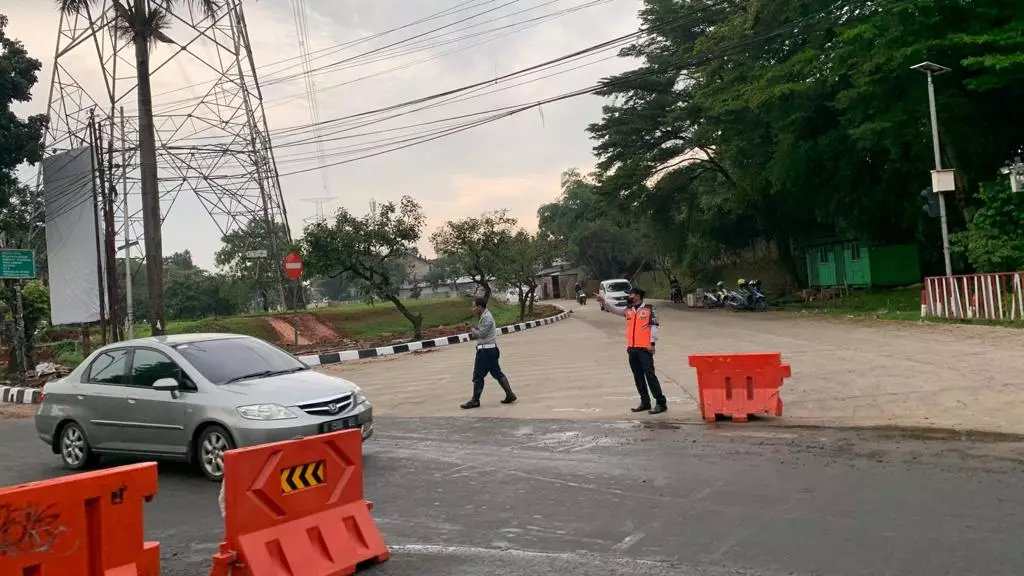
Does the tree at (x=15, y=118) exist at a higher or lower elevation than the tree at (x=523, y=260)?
higher

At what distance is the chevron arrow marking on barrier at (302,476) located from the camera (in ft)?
14.8

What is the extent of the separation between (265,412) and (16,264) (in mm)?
16276

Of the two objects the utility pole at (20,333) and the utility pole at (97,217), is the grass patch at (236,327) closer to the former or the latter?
the utility pole at (97,217)

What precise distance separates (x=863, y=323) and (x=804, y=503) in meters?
16.3

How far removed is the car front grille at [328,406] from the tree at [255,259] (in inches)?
787

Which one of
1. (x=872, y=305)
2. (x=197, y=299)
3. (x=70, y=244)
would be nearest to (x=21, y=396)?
(x=70, y=244)

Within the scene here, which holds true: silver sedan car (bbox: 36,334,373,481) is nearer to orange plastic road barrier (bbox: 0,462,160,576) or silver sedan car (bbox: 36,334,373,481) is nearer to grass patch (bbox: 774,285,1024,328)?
orange plastic road barrier (bbox: 0,462,160,576)

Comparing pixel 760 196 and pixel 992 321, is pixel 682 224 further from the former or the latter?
pixel 992 321

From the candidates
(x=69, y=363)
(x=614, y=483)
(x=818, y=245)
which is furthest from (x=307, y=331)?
(x=614, y=483)

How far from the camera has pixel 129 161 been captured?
1127 inches

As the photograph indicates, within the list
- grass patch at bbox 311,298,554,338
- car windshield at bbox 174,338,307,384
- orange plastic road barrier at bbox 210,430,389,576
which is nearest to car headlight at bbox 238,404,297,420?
car windshield at bbox 174,338,307,384

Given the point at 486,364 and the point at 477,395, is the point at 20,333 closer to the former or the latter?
the point at 477,395

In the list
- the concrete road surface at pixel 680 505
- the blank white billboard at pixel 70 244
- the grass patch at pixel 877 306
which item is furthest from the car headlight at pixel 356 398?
the blank white billboard at pixel 70 244

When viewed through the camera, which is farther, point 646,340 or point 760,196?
point 760,196
